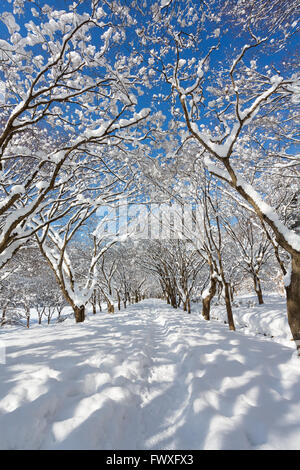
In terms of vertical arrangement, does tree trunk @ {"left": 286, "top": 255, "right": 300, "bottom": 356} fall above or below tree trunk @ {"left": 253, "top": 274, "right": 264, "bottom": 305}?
above

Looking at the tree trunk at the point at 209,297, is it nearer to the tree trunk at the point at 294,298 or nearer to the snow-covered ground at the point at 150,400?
the tree trunk at the point at 294,298

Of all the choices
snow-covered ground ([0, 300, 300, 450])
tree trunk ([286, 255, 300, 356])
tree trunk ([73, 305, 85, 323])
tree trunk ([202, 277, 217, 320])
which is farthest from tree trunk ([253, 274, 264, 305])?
snow-covered ground ([0, 300, 300, 450])

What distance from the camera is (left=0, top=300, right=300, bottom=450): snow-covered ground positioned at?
5.55 ft

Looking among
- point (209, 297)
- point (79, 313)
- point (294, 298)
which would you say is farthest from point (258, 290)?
point (79, 313)

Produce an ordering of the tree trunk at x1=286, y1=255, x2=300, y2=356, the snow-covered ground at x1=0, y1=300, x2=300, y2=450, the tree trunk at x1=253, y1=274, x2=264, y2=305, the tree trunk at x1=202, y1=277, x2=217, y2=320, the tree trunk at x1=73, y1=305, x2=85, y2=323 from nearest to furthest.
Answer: the snow-covered ground at x1=0, y1=300, x2=300, y2=450 → the tree trunk at x1=286, y1=255, x2=300, y2=356 → the tree trunk at x1=73, y1=305, x2=85, y2=323 → the tree trunk at x1=202, y1=277, x2=217, y2=320 → the tree trunk at x1=253, y1=274, x2=264, y2=305

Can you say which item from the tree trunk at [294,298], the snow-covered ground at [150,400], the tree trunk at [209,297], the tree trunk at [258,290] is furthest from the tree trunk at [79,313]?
the tree trunk at [258,290]

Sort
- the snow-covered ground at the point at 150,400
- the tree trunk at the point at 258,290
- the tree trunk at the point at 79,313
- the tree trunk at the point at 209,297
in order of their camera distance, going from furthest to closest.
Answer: the tree trunk at the point at 258,290
the tree trunk at the point at 209,297
the tree trunk at the point at 79,313
the snow-covered ground at the point at 150,400

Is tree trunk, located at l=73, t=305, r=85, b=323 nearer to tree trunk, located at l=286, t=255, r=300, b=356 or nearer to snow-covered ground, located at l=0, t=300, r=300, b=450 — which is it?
snow-covered ground, located at l=0, t=300, r=300, b=450

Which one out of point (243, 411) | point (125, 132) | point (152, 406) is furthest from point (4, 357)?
point (125, 132)

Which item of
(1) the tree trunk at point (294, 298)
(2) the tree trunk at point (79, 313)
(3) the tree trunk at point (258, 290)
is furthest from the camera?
(3) the tree trunk at point (258, 290)

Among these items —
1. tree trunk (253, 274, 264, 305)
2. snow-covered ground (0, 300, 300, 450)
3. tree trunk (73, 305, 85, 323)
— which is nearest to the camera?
snow-covered ground (0, 300, 300, 450)

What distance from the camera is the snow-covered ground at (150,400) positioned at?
1.69m

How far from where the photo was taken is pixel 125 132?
5.52 metres

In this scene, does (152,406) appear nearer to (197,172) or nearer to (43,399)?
(43,399)
